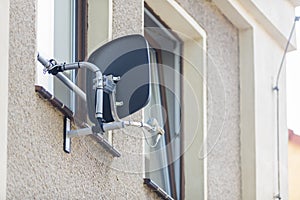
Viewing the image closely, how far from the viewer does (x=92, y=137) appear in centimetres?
720

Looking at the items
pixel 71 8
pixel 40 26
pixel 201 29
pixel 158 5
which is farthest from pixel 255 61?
pixel 40 26

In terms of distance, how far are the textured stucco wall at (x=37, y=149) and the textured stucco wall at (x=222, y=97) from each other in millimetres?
2417

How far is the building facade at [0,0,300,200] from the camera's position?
21.1 feet

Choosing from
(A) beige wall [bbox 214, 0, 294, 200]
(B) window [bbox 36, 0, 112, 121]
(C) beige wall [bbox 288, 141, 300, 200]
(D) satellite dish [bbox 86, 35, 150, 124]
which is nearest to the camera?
(D) satellite dish [bbox 86, 35, 150, 124]

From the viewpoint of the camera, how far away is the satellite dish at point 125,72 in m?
6.49

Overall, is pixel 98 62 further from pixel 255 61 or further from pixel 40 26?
pixel 255 61

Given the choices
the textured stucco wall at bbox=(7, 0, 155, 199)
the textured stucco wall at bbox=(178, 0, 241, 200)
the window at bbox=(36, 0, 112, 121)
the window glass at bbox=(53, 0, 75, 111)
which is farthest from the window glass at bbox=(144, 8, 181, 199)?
the window glass at bbox=(53, 0, 75, 111)

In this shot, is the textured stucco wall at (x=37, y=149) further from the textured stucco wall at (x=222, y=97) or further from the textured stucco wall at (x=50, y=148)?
the textured stucco wall at (x=222, y=97)

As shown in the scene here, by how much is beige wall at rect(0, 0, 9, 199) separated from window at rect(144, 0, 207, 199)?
220 cm

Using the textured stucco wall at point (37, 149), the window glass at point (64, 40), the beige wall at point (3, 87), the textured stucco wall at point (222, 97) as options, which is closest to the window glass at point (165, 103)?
the textured stucco wall at point (222, 97)

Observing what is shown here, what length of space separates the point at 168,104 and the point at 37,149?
9.69 ft

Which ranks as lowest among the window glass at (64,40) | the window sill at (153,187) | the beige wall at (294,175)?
the beige wall at (294,175)

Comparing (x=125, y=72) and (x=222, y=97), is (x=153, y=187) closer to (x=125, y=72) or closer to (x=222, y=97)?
(x=125, y=72)

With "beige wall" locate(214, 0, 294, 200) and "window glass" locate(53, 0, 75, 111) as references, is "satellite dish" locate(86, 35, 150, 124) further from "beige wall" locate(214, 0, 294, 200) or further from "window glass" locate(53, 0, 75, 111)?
"beige wall" locate(214, 0, 294, 200)
